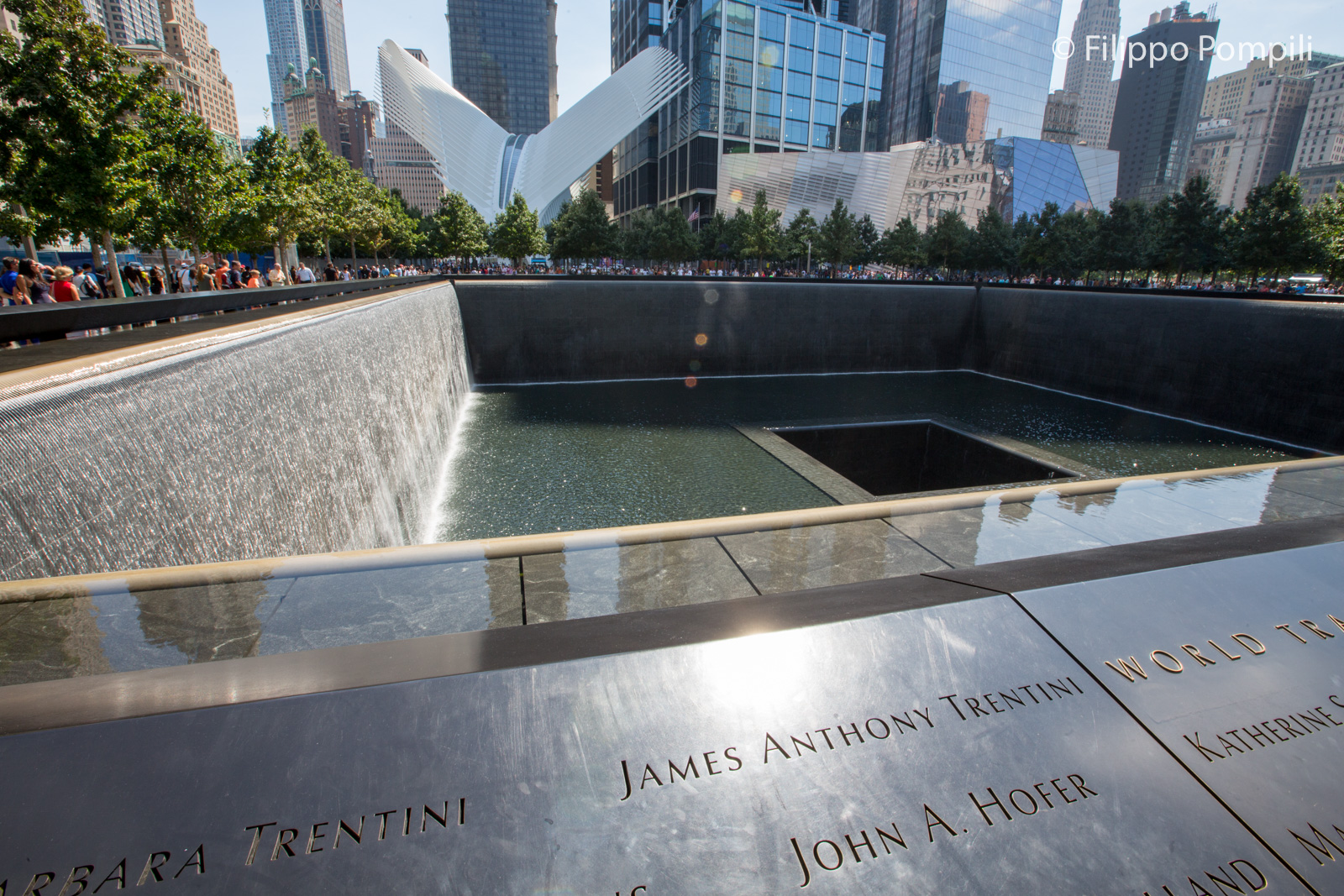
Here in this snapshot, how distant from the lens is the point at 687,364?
14.3m

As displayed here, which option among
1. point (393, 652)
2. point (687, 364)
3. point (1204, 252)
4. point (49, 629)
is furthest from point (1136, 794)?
point (1204, 252)

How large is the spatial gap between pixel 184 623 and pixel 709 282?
44.5 ft

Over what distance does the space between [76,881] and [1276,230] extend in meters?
33.4

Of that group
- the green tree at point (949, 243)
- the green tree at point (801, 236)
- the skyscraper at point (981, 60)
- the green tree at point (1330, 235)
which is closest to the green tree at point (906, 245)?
the green tree at point (949, 243)

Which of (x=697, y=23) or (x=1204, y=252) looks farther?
(x=697, y=23)

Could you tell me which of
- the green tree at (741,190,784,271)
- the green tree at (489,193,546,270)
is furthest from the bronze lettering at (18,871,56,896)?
the green tree at (741,190,784,271)

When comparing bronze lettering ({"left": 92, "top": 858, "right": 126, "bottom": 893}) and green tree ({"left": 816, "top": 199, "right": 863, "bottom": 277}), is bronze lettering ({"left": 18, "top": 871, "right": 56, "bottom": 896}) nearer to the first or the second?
bronze lettering ({"left": 92, "top": 858, "right": 126, "bottom": 893})

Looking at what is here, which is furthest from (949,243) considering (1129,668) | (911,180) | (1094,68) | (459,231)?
(1094,68)

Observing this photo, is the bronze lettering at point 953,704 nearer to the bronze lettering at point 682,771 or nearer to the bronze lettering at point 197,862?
the bronze lettering at point 682,771

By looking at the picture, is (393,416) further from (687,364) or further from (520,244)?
(520,244)

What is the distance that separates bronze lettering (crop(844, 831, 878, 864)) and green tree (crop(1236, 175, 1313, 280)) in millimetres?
32432

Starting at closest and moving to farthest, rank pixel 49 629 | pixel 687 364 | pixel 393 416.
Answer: pixel 49 629 < pixel 393 416 < pixel 687 364

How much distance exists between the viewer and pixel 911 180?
2138 inches

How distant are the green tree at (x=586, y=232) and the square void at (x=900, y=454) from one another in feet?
106
